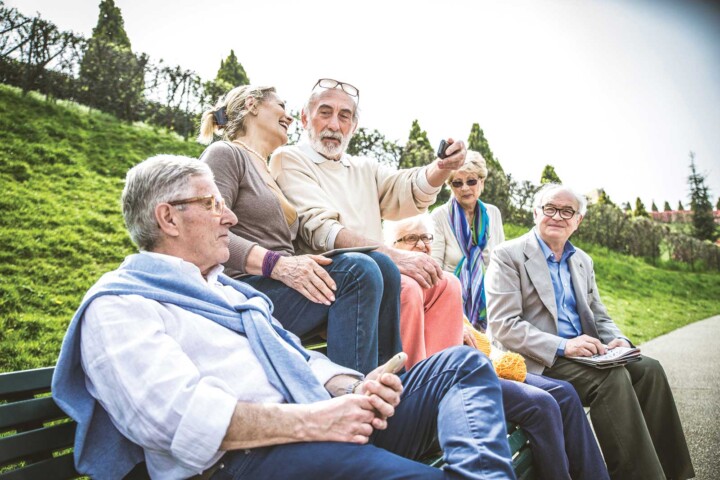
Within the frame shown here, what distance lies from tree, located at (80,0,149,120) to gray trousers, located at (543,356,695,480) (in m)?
11.8

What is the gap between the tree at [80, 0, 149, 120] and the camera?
11.0 meters

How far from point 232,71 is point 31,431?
1729cm

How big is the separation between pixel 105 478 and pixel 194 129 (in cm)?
1253

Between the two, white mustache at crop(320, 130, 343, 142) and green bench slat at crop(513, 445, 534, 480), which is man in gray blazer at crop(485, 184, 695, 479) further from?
white mustache at crop(320, 130, 343, 142)

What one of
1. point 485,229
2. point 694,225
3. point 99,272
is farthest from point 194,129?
point 694,225

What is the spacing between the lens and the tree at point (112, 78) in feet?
36.1

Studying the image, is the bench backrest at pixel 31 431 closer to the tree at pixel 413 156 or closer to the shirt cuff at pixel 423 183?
the shirt cuff at pixel 423 183

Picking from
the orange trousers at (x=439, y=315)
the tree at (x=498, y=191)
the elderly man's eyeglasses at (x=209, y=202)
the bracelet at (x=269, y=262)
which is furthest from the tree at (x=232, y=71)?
the elderly man's eyeglasses at (x=209, y=202)

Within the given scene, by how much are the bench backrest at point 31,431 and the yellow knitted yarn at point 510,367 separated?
6.78 feet

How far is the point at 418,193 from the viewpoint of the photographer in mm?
2992

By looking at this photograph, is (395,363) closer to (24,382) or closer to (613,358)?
(24,382)

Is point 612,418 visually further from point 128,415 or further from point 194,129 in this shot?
point 194,129

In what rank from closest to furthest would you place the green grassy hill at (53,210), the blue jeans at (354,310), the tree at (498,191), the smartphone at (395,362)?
1. the smartphone at (395,362)
2. the blue jeans at (354,310)
3. the green grassy hill at (53,210)
4. the tree at (498,191)

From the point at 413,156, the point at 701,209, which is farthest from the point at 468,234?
the point at 701,209
